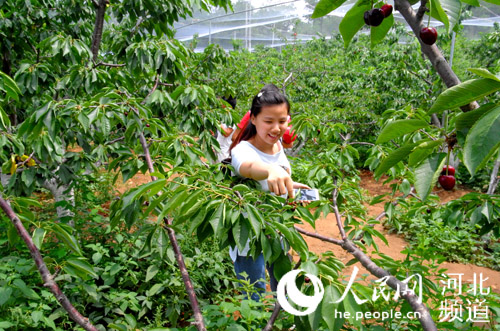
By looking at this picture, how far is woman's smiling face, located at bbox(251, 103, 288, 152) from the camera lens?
4.98ft

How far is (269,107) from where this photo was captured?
152cm

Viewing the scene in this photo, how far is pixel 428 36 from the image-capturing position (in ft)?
2.43

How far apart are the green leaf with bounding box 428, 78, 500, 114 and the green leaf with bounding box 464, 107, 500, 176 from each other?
3cm

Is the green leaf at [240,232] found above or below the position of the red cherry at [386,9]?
below

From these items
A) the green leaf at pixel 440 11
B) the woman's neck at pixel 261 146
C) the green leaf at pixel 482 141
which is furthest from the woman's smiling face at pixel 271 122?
the green leaf at pixel 482 141

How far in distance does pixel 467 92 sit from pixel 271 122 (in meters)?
1.03

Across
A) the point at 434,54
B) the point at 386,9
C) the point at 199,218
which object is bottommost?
the point at 199,218

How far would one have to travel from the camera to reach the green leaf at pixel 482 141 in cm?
48

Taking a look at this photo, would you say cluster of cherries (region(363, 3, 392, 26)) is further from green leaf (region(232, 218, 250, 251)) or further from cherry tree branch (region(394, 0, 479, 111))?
green leaf (region(232, 218, 250, 251))

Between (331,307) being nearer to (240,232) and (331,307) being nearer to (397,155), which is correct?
(240,232)

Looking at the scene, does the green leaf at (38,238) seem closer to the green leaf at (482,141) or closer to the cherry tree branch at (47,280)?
the cherry tree branch at (47,280)

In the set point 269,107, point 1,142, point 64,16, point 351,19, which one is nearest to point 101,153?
point 1,142

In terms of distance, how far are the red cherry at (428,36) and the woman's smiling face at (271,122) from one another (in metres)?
0.80

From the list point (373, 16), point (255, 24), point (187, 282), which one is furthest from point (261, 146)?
point (255, 24)
